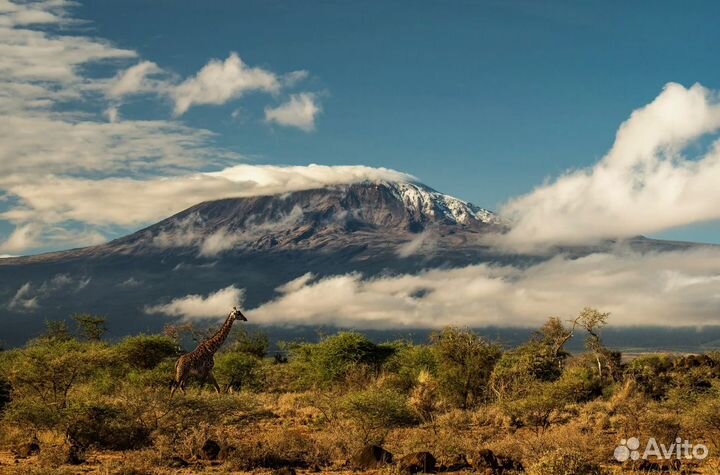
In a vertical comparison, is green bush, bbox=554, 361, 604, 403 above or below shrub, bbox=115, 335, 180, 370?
below

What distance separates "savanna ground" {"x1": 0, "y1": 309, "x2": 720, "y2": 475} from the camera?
20.1 m

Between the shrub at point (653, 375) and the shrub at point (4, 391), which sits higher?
the shrub at point (4, 391)

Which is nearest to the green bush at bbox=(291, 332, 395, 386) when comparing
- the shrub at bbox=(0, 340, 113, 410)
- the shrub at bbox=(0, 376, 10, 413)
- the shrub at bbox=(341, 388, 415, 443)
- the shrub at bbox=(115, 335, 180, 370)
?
the shrub at bbox=(115, 335, 180, 370)

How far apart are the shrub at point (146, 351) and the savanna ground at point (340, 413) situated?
0.35 ft

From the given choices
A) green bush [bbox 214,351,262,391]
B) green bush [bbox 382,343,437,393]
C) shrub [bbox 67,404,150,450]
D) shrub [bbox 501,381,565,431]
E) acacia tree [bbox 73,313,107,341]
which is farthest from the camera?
acacia tree [bbox 73,313,107,341]

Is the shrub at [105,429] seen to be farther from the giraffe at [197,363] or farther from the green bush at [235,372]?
the green bush at [235,372]

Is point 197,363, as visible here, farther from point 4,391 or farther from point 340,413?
point 4,391

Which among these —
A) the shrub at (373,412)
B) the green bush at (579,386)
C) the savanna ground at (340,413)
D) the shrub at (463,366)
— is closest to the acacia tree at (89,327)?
the savanna ground at (340,413)

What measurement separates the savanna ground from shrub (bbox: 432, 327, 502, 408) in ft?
0.23

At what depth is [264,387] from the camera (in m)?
42.6

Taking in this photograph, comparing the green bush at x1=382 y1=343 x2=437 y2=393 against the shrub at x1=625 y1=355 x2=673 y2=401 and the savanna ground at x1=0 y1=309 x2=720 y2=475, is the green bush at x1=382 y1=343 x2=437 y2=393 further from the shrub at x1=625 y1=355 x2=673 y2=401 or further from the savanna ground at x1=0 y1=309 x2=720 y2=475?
the shrub at x1=625 y1=355 x2=673 y2=401

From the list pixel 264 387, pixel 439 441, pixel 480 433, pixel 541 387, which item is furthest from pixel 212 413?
pixel 264 387

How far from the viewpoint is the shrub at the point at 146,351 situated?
37812 mm

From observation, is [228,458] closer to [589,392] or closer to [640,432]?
[640,432]
